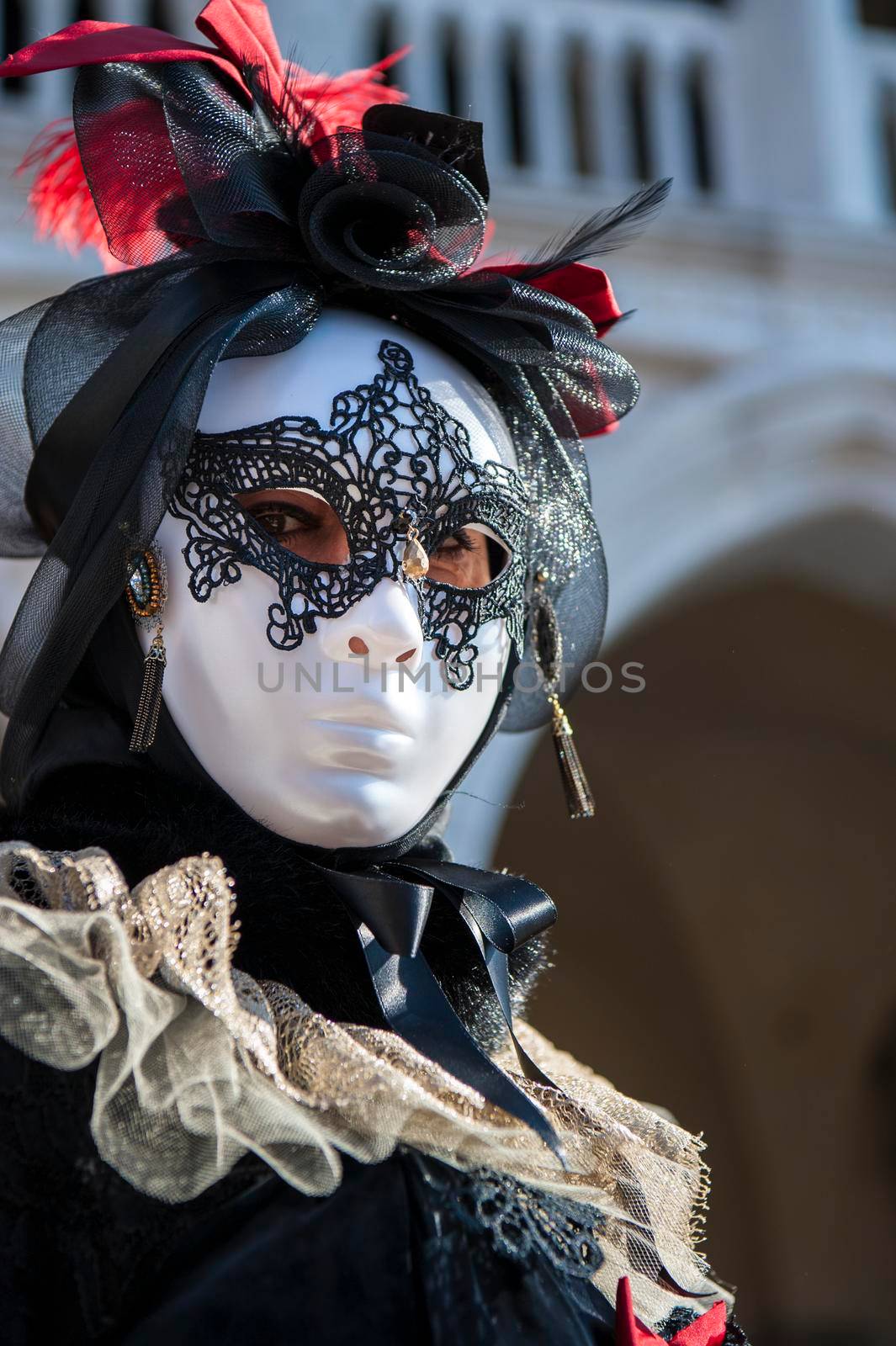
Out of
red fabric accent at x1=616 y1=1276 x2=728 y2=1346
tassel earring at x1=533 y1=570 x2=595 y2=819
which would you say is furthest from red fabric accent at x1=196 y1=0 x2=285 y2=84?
red fabric accent at x1=616 y1=1276 x2=728 y2=1346

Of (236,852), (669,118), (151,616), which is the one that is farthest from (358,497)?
(669,118)

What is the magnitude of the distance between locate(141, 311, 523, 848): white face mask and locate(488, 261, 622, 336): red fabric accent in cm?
25

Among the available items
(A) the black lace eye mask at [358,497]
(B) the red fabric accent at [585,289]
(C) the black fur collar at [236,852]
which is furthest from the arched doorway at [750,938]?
(C) the black fur collar at [236,852]

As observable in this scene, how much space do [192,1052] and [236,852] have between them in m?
0.19

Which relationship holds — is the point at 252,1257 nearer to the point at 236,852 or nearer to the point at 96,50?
the point at 236,852

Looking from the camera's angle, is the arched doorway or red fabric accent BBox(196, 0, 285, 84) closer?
red fabric accent BBox(196, 0, 285, 84)

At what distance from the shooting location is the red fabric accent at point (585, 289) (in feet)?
4.55

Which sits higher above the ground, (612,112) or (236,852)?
(612,112)

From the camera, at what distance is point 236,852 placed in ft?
3.47

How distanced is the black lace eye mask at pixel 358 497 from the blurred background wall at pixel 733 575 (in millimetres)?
1449

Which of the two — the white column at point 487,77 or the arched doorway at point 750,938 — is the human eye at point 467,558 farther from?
the arched doorway at point 750,938

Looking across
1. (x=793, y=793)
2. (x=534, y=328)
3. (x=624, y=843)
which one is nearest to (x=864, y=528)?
(x=793, y=793)

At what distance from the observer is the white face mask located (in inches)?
43.1

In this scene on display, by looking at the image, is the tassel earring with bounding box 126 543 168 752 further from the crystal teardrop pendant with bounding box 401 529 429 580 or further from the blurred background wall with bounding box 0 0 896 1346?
the blurred background wall with bounding box 0 0 896 1346
